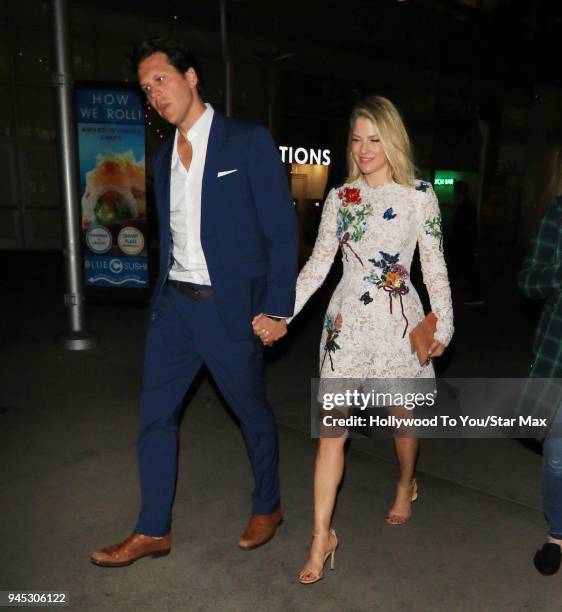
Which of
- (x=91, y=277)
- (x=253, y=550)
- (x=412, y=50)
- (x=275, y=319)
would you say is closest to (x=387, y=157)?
(x=275, y=319)

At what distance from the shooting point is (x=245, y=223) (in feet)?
9.05

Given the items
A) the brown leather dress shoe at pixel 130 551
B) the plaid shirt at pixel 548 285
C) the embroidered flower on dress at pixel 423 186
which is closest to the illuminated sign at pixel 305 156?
the embroidered flower on dress at pixel 423 186

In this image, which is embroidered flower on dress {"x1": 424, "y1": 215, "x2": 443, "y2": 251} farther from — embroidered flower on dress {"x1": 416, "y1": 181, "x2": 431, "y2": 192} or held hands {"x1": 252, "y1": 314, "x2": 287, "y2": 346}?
held hands {"x1": 252, "y1": 314, "x2": 287, "y2": 346}

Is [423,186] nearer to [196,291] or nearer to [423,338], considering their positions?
[423,338]

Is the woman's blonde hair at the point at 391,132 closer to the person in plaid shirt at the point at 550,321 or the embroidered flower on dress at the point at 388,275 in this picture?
the embroidered flower on dress at the point at 388,275

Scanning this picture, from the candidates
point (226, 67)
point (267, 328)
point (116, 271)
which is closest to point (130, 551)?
point (267, 328)

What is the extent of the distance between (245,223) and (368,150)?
59 cm

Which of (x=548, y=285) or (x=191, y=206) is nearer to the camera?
(x=548, y=285)

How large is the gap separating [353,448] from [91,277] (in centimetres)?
506

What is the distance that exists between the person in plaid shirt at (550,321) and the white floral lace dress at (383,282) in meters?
0.36

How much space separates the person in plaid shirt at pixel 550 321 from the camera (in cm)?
263

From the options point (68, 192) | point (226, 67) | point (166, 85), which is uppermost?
point (226, 67)

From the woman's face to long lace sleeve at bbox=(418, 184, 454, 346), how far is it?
22cm

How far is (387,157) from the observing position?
2766mm
